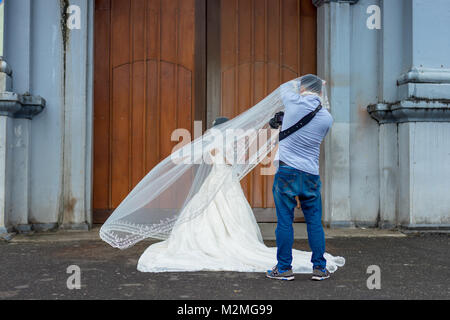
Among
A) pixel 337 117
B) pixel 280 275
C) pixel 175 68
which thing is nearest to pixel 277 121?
pixel 280 275

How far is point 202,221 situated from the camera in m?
5.23

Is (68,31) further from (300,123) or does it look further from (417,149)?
(417,149)

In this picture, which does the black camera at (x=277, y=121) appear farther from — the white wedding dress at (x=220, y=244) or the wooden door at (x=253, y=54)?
the wooden door at (x=253, y=54)

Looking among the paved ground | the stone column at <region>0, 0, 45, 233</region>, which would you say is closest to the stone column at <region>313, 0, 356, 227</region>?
the paved ground

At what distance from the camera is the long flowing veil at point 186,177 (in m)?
4.71

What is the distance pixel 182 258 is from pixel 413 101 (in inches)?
159

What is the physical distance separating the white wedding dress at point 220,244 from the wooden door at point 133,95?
7.99ft

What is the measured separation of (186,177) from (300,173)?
137 cm

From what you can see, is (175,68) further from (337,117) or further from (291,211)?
(291,211)

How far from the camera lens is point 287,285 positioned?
155 inches

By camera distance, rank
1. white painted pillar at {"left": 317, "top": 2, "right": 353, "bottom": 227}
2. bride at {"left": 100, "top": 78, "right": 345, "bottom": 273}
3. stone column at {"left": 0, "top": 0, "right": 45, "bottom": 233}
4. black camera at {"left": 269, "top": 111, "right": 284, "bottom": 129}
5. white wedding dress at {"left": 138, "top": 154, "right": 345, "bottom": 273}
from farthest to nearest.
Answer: white painted pillar at {"left": 317, "top": 2, "right": 353, "bottom": 227} < stone column at {"left": 0, "top": 0, "right": 45, "bottom": 233} < bride at {"left": 100, "top": 78, "right": 345, "bottom": 273} < white wedding dress at {"left": 138, "top": 154, "right": 345, "bottom": 273} < black camera at {"left": 269, "top": 111, "right": 284, "bottom": 129}

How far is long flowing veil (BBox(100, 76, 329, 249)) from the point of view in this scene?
4.71 metres

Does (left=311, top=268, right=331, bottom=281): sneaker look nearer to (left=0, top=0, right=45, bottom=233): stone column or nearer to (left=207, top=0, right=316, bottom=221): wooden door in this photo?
(left=207, top=0, right=316, bottom=221): wooden door

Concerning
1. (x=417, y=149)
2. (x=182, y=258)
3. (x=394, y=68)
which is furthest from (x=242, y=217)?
(x=394, y=68)
